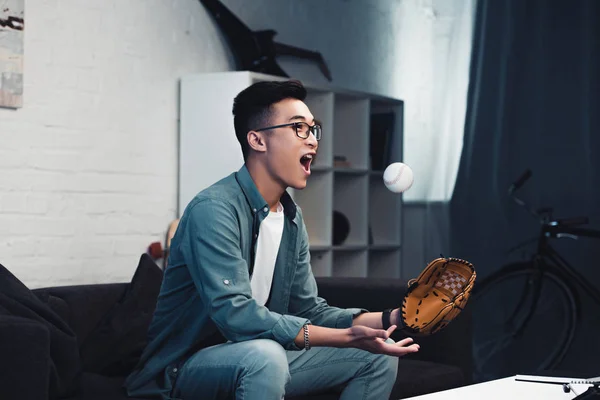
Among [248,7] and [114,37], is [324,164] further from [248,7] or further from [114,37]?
[114,37]

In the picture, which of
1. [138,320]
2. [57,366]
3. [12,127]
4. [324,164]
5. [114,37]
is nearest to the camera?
[57,366]

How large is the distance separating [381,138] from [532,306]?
1195 mm

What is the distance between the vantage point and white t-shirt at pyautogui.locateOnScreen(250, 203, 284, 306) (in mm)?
2451

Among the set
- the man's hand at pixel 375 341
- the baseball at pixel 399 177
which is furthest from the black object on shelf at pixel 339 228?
the man's hand at pixel 375 341

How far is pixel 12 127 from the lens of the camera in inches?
127

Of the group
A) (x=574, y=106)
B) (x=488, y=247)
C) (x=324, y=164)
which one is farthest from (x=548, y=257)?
(x=324, y=164)

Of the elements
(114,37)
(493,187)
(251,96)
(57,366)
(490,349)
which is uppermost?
(114,37)

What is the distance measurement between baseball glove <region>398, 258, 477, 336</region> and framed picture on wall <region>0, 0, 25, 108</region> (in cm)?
170

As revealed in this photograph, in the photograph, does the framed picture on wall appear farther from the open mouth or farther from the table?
the table

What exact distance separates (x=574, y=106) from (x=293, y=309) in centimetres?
285

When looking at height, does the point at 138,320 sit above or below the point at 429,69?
below

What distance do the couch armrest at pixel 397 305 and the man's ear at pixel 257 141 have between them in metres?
0.89

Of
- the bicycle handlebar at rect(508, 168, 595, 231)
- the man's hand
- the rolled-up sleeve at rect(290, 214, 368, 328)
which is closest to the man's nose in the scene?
the rolled-up sleeve at rect(290, 214, 368, 328)

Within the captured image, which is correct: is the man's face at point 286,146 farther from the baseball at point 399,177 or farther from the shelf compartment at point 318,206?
the shelf compartment at point 318,206
